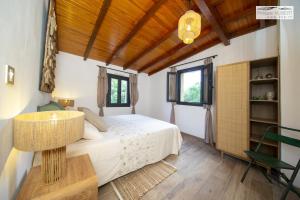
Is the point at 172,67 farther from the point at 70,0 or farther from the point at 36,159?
the point at 36,159

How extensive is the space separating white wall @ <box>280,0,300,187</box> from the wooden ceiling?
70 cm

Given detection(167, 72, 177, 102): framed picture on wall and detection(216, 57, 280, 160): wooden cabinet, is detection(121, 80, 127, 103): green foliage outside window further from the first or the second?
detection(216, 57, 280, 160): wooden cabinet

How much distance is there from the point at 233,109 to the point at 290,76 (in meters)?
0.88

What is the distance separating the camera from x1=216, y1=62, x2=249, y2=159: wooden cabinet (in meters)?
2.13

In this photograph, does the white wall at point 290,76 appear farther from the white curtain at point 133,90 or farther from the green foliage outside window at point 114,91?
the green foliage outside window at point 114,91

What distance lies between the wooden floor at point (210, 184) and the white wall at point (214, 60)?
4.69 feet

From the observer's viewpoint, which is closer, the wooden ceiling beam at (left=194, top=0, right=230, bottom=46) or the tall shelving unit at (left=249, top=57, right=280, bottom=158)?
the wooden ceiling beam at (left=194, top=0, right=230, bottom=46)

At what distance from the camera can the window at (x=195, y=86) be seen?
3.19 m

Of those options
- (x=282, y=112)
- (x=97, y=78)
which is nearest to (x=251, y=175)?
(x=282, y=112)

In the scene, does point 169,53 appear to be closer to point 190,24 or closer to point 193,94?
point 193,94

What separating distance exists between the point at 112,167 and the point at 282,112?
257cm

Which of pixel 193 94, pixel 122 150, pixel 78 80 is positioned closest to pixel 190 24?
pixel 122 150

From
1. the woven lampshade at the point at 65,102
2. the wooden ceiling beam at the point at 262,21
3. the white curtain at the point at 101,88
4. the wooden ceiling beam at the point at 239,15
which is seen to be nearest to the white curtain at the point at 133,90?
the white curtain at the point at 101,88

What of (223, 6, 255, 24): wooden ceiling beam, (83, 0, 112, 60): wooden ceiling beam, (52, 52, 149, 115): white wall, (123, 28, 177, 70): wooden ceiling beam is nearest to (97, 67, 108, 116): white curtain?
(52, 52, 149, 115): white wall
